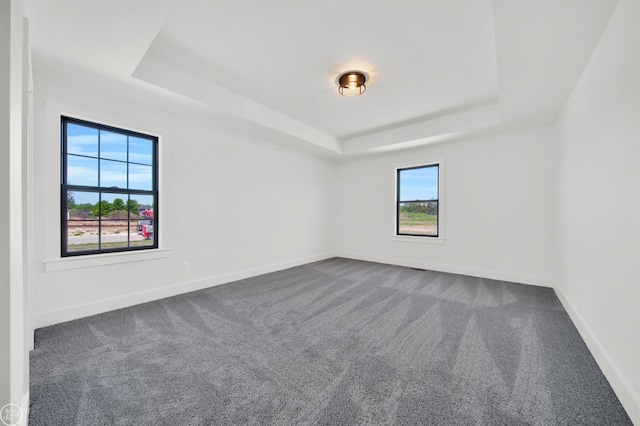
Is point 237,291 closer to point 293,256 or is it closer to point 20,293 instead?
point 293,256

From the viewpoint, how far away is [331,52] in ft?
8.36

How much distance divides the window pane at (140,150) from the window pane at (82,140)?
0.36m

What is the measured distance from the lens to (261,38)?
235 centimetres

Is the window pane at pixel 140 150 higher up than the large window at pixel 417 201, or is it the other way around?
the window pane at pixel 140 150

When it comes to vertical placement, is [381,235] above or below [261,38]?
Result: below

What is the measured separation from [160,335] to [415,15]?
3.52 meters

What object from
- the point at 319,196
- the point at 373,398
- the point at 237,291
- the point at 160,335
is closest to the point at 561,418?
the point at 373,398

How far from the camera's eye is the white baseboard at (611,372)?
1463 millimetres

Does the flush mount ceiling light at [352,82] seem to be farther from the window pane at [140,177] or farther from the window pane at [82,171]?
the window pane at [82,171]

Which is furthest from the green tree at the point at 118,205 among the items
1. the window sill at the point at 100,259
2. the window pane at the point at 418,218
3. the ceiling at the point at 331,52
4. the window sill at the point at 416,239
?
the window pane at the point at 418,218

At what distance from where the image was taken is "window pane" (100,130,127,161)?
304 cm

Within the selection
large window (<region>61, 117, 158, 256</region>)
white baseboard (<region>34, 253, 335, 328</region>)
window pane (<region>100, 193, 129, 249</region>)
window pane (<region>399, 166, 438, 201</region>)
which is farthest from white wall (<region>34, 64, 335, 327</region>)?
window pane (<region>399, 166, 438, 201</region>)
